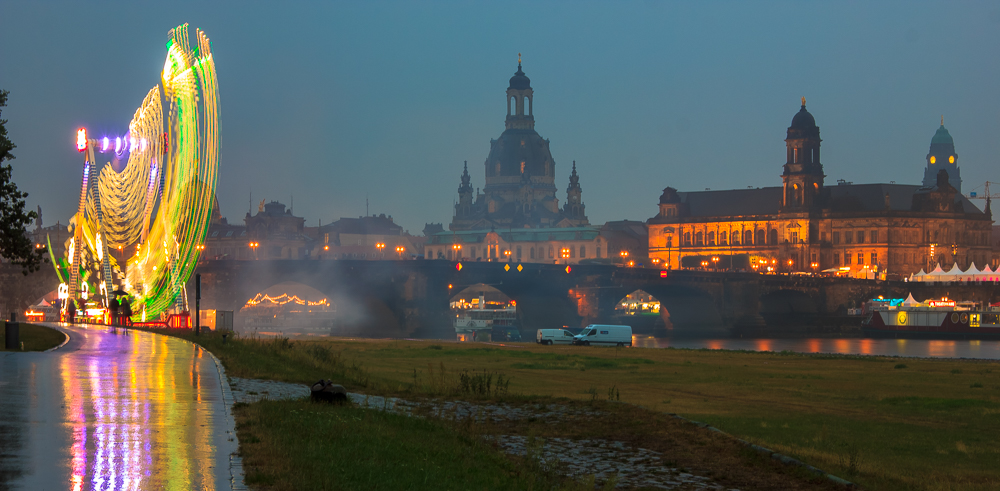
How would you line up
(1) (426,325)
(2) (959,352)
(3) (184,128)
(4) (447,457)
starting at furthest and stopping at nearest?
(1) (426,325), (2) (959,352), (3) (184,128), (4) (447,457)

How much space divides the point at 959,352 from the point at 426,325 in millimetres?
66652

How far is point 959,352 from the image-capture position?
306ft

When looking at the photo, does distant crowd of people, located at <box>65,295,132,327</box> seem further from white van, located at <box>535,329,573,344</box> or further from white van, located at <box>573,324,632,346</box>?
white van, located at <box>573,324,632,346</box>

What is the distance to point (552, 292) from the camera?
500 feet

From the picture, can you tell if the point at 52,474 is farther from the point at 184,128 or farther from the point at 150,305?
the point at 150,305

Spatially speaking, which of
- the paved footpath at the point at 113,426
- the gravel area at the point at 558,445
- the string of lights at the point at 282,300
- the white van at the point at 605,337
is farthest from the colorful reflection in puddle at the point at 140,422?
the string of lights at the point at 282,300

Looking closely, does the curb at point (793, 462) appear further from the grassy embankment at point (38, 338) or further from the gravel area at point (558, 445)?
the grassy embankment at point (38, 338)

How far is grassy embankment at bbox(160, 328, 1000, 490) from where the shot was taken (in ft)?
66.1

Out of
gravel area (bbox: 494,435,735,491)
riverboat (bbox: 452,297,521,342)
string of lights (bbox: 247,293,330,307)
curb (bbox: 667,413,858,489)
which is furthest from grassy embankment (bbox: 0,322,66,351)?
string of lights (bbox: 247,293,330,307)

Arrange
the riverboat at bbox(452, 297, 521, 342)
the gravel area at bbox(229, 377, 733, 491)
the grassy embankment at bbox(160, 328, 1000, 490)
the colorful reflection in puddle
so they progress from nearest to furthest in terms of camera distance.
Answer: the colorful reflection in puddle → the gravel area at bbox(229, 377, 733, 491) → the grassy embankment at bbox(160, 328, 1000, 490) → the riverboat at bbox(452, 297, 521, 342)

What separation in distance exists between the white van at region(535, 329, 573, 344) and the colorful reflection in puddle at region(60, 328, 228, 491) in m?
54.2

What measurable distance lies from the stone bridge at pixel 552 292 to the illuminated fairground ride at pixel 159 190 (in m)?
63.3

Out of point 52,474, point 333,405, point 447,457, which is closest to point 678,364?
point 333,405

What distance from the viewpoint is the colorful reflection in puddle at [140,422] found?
39.6ft
